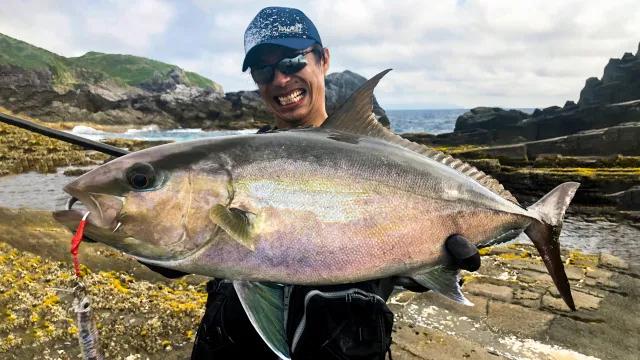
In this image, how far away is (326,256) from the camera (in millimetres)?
2188

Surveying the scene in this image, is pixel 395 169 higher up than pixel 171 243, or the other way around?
pixel 395 169

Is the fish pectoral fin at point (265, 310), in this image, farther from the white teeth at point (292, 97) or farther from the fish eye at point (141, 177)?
the white teeth at point (292, 97)

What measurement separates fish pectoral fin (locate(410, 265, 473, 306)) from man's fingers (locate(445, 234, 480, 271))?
93 millimetres

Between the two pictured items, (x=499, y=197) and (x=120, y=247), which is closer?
(x=120, y=247)

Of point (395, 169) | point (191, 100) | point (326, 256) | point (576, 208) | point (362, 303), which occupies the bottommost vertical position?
point (576, 208)

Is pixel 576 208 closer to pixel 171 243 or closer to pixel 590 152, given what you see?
pixel 590 152

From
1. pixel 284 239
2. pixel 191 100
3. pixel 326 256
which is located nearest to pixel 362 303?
pixel 326 256

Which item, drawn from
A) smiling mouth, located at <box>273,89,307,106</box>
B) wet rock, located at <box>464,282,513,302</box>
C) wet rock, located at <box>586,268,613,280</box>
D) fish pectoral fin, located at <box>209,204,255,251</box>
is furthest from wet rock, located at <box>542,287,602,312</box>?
fish pectoral fin, located at <box>209,204,255,251</box>

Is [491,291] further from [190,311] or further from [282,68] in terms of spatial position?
[282,68]

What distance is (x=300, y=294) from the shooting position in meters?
Result: 2.83

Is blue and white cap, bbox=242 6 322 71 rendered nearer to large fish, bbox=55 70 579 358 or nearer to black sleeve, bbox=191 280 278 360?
large fish, bbox=55 70 579 358

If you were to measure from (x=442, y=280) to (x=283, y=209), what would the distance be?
3.56 ft

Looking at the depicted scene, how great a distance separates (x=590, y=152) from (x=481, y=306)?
19.8 meters

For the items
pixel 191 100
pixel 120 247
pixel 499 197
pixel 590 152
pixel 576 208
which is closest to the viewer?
pixel 120 247
